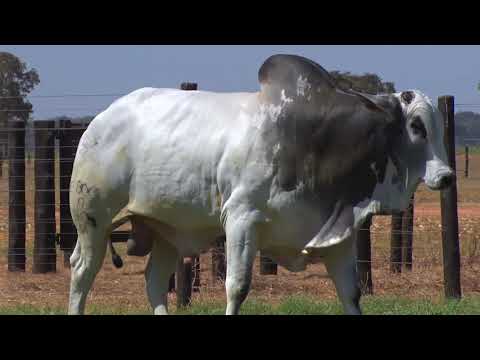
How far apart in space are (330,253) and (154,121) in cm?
174

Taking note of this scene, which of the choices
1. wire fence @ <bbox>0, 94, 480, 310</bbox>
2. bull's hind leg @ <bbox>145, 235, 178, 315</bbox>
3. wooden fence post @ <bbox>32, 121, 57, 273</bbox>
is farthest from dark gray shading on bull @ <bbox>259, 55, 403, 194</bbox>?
wooden fence post @ <bbox>32, 121, 57, 273</bbox>

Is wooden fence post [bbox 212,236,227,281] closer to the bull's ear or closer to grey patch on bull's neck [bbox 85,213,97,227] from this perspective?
grey patch on bull's neck [bbox 85,213,97,227]

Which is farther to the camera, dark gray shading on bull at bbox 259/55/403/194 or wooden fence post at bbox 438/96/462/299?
wooden fence post at bbox 438/96/462/299

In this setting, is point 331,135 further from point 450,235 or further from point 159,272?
point 450,235

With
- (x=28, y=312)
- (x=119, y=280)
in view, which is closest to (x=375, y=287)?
(x=119, y=280)

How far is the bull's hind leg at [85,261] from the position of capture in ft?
28.4

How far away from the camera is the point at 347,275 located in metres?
7.88

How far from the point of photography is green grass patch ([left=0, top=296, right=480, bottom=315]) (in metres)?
9.45

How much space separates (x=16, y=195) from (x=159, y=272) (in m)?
5.14

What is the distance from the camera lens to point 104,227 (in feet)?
28.2

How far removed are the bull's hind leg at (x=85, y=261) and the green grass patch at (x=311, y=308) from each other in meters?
0.98

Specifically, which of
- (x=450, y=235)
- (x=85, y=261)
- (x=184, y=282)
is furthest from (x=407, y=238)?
(x=85, y=261)

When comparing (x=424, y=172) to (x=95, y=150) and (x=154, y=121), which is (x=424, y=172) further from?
(x=95, y=150)

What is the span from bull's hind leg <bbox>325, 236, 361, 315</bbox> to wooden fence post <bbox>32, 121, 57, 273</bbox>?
19.9 feet
